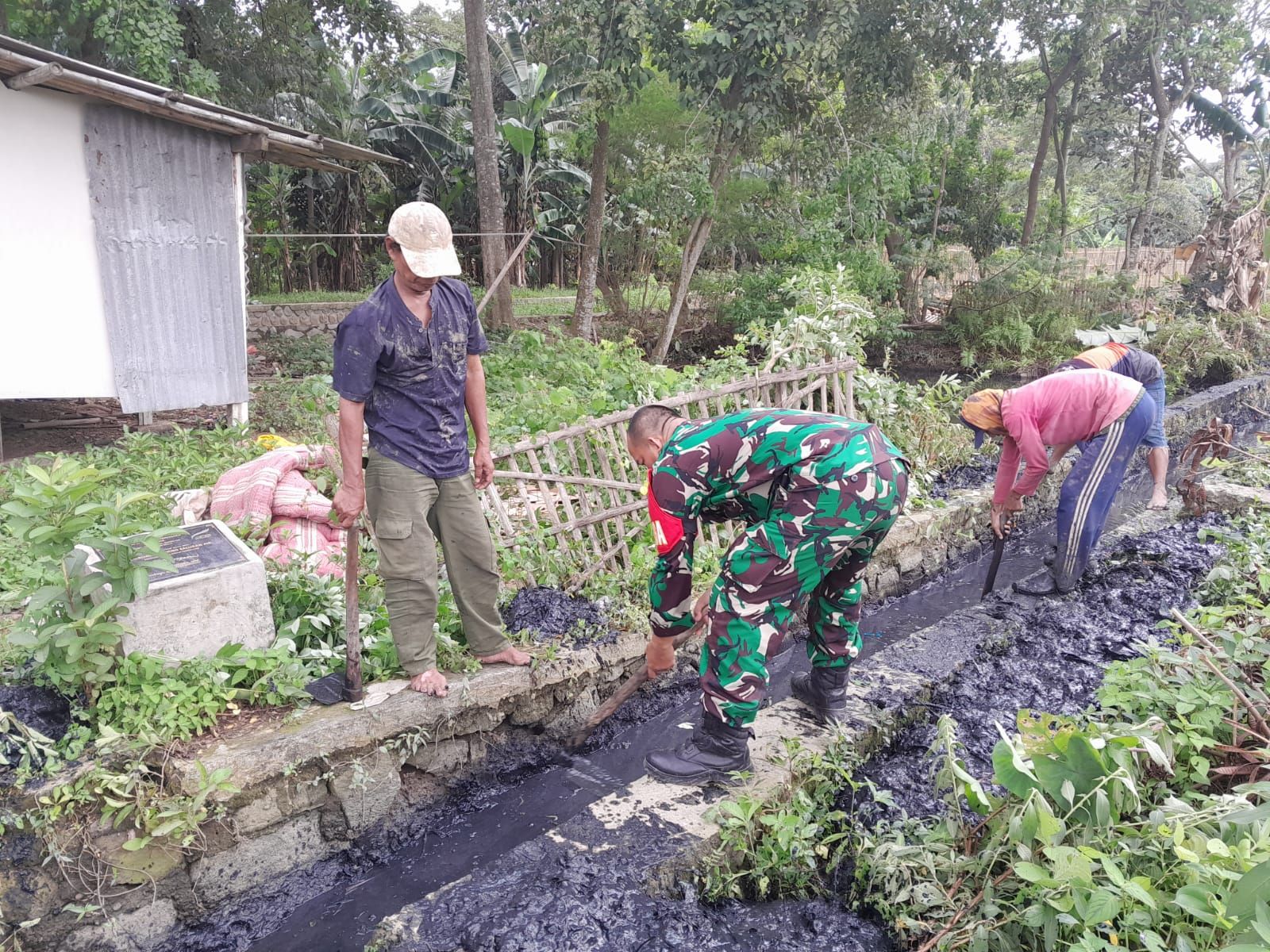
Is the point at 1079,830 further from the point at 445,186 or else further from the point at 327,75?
the point at 445,186

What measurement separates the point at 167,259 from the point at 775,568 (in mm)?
6193

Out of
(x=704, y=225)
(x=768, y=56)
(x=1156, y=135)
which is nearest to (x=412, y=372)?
(x=768, y=56)

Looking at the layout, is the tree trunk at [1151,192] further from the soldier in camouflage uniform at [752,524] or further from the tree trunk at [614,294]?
the soldier in camouflage uniform at [752,524]

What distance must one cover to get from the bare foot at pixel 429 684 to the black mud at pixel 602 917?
793 millimetres

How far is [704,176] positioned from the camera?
989 centimetres

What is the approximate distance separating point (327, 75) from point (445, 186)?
10.5 feet

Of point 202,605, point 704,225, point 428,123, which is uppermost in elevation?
point 428,123

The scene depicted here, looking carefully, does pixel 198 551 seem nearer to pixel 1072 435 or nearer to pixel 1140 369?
pixel 1072 435

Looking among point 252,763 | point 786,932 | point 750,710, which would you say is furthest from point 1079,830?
point 252,763

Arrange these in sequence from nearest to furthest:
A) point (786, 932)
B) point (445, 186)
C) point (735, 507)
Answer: point (786, 932), point (735, 507), point (445, 186)

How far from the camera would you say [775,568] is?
9.73 feet

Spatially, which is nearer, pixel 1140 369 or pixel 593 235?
pixel 1140 369

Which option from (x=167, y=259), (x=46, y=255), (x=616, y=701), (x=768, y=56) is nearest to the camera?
(x=616, y=701)

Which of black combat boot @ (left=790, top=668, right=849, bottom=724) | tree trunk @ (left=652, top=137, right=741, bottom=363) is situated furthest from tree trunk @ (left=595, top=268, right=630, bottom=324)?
black combat boot @ (left=790, top=668, right=849, bottom=724)
